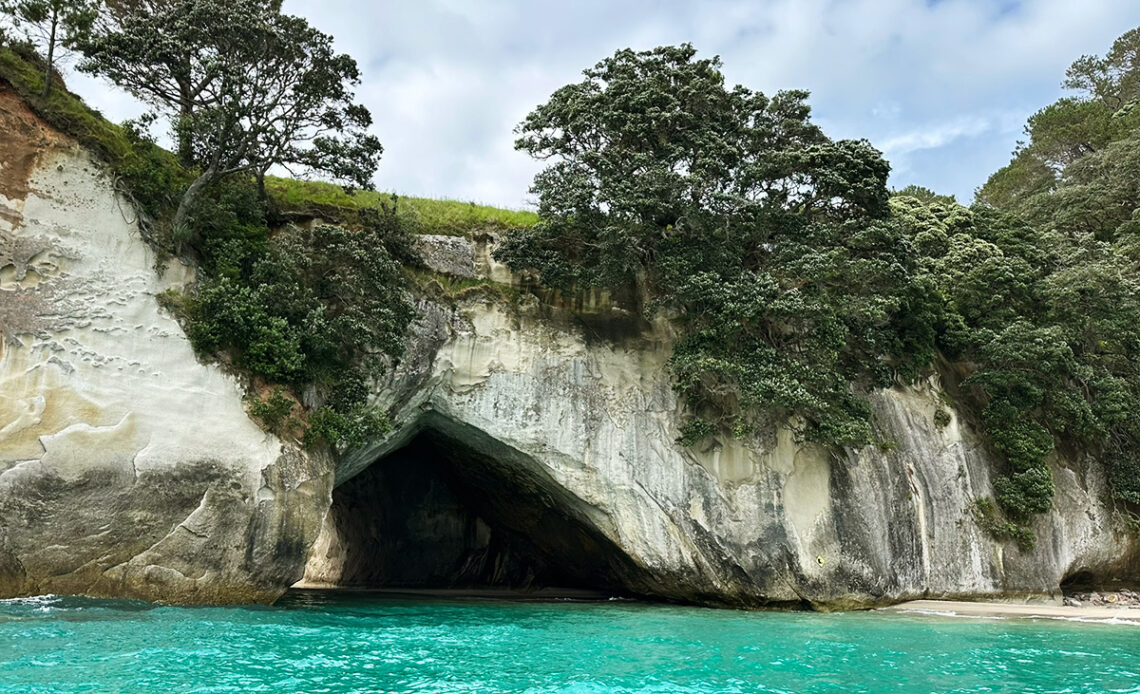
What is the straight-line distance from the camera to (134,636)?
9.52m

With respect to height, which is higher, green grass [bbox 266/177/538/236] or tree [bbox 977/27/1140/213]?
tree [bbox 977/27/1140/213]

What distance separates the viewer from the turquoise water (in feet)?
25.4

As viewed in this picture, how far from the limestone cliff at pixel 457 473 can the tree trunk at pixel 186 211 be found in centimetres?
63

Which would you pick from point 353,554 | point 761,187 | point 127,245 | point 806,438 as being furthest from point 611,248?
point 353,554

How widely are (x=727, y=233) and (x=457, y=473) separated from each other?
432 inches

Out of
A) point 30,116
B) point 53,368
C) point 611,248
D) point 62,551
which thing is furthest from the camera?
point 611,248

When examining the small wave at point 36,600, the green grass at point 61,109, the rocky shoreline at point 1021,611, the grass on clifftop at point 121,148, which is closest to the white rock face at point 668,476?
the rocky shoreline at point 1021,611

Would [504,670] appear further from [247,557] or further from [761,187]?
[761,187]

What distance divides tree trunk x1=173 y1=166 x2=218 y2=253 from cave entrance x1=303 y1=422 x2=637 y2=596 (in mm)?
9613

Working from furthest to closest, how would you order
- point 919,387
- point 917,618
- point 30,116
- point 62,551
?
1. point 919,387
2. point 917,618
3. point 30,116
4. point 62,551

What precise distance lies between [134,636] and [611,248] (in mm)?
12323

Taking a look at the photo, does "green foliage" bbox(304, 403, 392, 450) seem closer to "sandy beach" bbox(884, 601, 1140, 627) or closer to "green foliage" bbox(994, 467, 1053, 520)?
"sandy beach" bbox(884, 601, 1140, 627)

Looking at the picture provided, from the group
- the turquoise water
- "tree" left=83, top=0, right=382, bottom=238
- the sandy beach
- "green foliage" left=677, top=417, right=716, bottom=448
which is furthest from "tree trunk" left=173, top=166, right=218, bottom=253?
the sandy beach

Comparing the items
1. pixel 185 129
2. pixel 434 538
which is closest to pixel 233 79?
pixel 185 129
